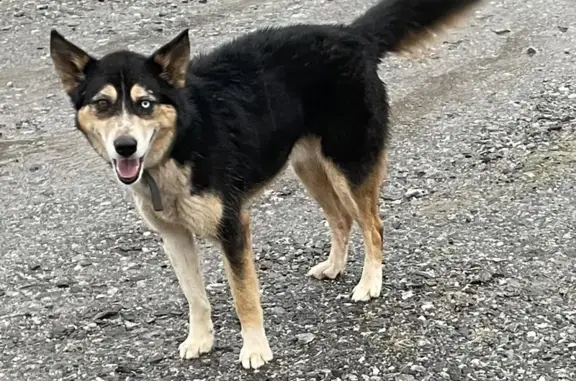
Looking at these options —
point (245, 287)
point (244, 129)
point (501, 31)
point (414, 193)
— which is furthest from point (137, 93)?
point (501, 31)

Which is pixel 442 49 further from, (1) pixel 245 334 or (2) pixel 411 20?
(1) pixel 245 334

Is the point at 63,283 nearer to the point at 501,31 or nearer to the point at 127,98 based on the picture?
the point at 127,98

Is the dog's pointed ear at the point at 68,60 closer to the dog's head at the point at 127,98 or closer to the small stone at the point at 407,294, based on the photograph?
the dog's head at the point at 127,98

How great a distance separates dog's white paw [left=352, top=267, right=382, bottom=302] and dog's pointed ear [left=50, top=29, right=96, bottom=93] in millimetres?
2361

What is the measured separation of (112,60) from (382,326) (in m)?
2.35

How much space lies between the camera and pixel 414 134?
8242 mm

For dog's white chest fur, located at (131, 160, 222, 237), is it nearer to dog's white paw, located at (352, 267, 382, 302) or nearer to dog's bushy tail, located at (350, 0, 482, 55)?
dog's white paw, located at (352, 267, 382, 302)

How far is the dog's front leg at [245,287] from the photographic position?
16.0 ft

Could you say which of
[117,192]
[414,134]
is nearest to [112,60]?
[117,192]

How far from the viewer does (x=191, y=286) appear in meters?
5.14

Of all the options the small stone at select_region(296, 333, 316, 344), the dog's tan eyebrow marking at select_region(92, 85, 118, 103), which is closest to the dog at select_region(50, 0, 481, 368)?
the dog's tan eyebrow marking at select_region(92, 85, 118, 103)

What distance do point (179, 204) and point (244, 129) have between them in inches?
25.7

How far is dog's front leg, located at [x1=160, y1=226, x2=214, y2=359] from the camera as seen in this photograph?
505cm

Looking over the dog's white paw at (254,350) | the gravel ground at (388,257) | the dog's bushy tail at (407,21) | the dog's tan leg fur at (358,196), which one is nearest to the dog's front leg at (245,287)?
the dog's white paw at (254,350)
